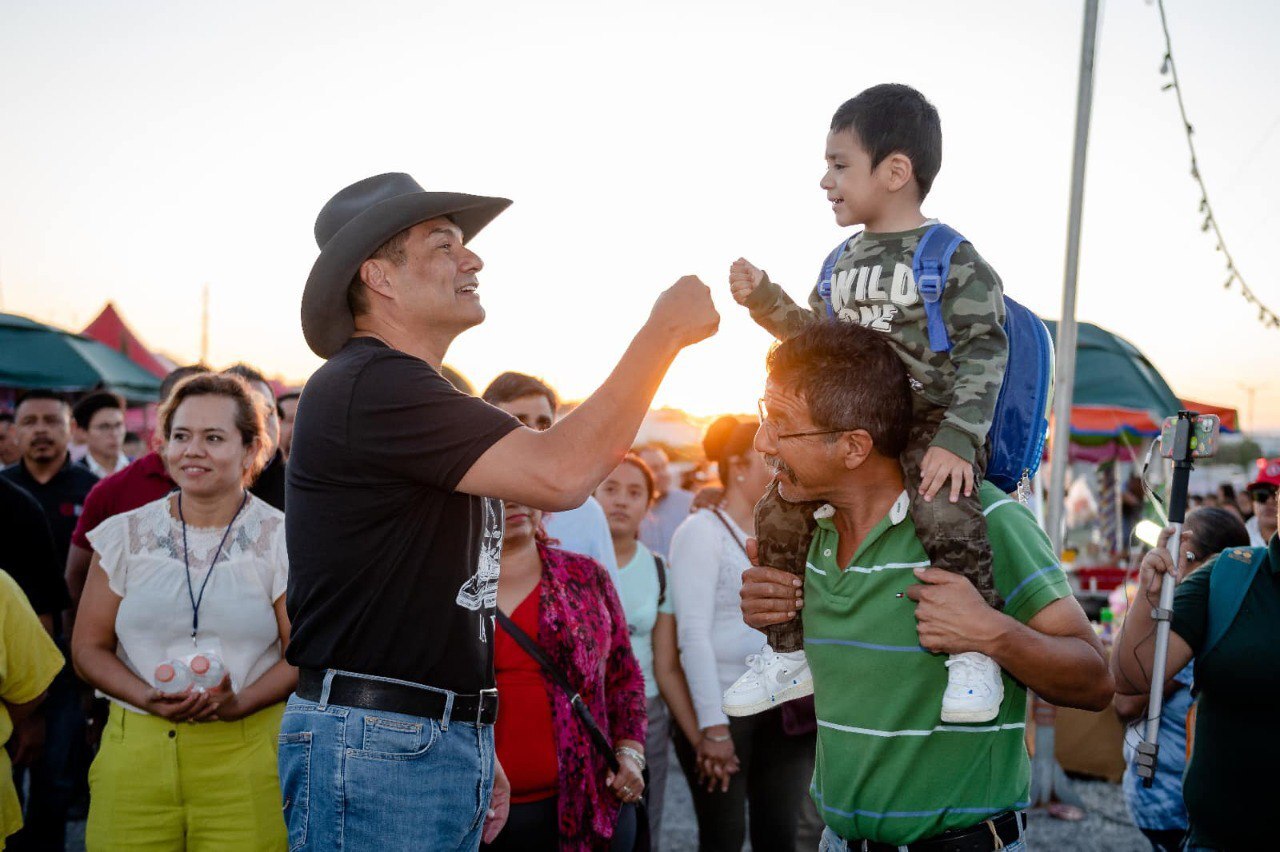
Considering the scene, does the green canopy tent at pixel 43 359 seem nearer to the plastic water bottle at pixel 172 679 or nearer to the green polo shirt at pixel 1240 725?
the plastic water bottle at pixel 172 679

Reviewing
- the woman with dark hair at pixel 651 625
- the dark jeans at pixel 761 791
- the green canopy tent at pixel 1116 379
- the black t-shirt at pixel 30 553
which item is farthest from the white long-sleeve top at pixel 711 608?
the green canopy tent at pixel 1116 379

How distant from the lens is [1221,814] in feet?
10.1

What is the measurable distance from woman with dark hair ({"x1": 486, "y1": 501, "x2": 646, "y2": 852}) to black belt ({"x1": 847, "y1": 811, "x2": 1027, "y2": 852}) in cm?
146

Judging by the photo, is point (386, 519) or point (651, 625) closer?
point (386, 519)

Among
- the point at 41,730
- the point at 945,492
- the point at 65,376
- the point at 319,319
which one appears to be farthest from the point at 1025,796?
the point at 65,376

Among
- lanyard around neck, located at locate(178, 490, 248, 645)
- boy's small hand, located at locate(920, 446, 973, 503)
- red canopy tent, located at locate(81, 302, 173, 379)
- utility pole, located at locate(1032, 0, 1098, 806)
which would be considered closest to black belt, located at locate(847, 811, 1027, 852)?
boy's small hand, located at locate(920, 446, 973, 503)

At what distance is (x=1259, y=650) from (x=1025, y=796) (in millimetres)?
1249

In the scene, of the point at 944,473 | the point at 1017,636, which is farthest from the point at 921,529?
the point at 1017,636

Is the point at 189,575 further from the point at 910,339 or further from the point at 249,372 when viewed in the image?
the point at 910,339

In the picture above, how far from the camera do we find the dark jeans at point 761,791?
180 inches

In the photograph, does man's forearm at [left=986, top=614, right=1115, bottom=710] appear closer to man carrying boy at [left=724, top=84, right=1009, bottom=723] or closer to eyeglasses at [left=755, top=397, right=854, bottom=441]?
man carrying boy at [left=724, top=84, right=1009, bottom=723]

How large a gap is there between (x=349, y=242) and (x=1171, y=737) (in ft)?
13.0

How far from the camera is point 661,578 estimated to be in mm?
5023

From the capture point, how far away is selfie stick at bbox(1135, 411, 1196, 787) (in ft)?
10.7
